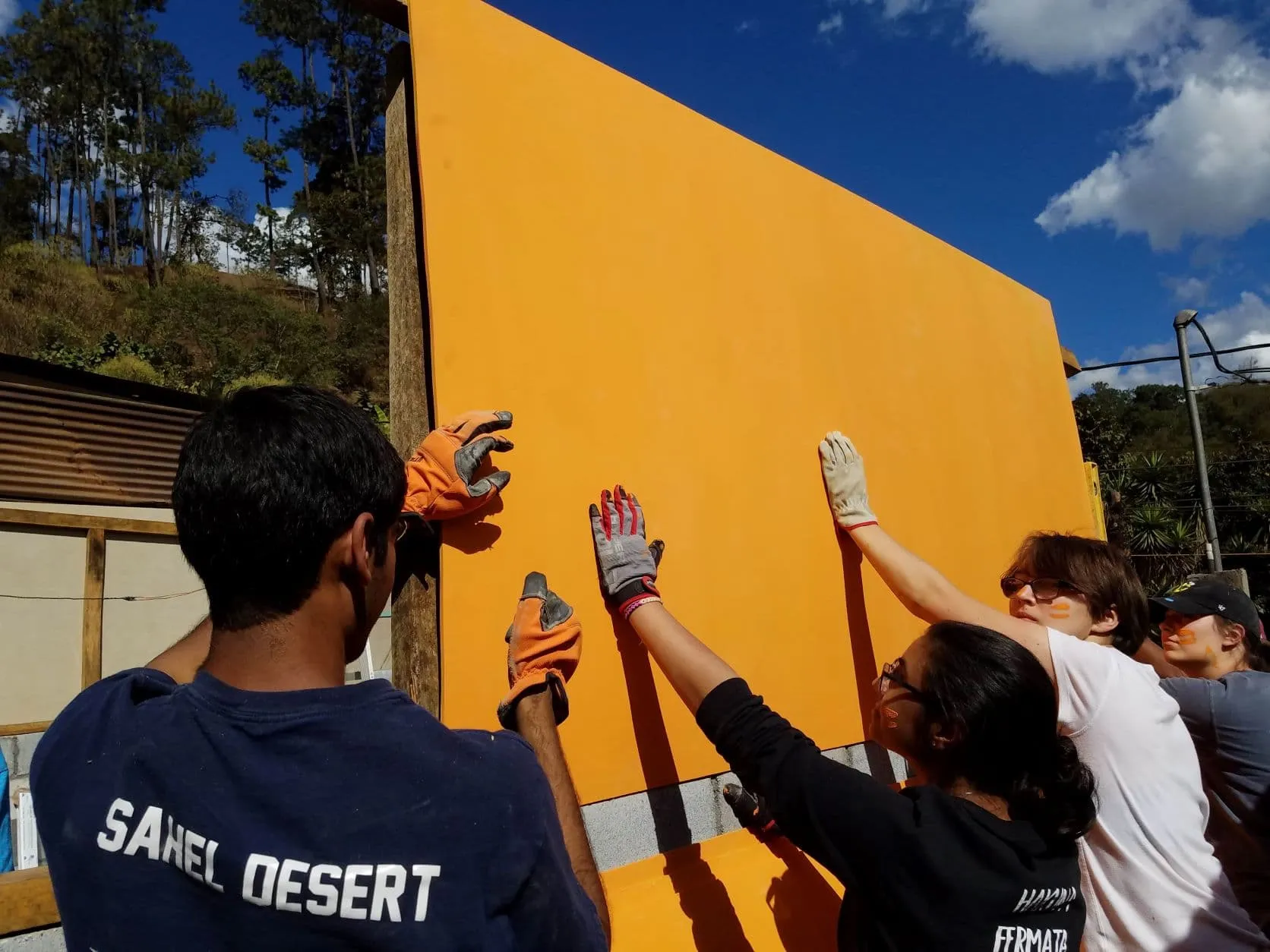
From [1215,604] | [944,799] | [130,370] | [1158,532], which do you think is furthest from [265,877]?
[1158,532]

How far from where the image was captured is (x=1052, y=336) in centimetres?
470

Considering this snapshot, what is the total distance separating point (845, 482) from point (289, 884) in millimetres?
2259

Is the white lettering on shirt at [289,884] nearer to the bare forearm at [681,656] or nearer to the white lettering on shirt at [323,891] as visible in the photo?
the white lettering on shirt at [323,891]

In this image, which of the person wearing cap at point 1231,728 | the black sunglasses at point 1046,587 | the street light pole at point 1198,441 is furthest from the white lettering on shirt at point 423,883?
the street light pole at point 1198,441

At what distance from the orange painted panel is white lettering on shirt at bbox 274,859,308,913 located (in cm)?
125

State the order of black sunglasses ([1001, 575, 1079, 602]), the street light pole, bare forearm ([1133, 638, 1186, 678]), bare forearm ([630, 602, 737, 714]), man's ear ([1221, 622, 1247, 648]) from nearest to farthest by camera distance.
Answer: bare forearm ([630, 602, 737, 714])
black sunglasses ([1001, 575, 1079, 602])
man's ear ([1221, 622, 1247, 648])
bare forearm ([1133, 638, 1186, 678])
the street light pole

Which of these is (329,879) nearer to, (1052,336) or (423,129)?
(423,129)

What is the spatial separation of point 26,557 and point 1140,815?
7.44 metres

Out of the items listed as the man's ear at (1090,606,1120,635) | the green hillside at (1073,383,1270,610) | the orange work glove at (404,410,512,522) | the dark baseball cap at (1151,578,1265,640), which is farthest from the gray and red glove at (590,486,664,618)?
the green hillside at (1073,383,1270,610)

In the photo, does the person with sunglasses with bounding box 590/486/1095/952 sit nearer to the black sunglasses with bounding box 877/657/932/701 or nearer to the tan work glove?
the black sunglasses with bounding box 877/657/932/701

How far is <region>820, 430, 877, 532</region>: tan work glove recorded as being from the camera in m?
2.70

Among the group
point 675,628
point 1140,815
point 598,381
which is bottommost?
point 1140,815

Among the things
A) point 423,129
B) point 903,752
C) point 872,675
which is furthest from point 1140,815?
point 423,129

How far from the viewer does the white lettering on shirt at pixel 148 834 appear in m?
0.81
